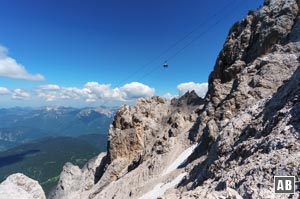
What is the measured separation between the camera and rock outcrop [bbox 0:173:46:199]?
32594 mm

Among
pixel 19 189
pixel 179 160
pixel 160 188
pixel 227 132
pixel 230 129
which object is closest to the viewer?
pixel 230 129

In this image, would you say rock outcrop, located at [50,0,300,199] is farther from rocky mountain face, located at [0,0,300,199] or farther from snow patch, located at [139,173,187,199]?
snow patch, located at [139,173,187,199]

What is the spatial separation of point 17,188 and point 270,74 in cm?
3404

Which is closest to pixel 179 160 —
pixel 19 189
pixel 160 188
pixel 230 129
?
pixel 160 188

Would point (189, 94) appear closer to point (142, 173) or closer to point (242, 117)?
point (142, 173)

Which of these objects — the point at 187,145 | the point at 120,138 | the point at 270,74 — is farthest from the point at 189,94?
the point at 270,74

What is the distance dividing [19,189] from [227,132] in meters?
25.3

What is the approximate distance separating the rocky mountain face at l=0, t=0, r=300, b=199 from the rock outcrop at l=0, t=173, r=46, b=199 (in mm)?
13514

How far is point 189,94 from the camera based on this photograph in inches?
3123

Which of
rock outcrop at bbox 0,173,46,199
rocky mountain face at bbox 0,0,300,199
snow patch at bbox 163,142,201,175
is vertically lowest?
rock outcrop at bbox 0,173,46,199

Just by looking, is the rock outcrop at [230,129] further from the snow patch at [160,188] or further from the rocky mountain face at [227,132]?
the snow patch at [160,188]

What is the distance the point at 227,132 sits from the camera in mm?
24281

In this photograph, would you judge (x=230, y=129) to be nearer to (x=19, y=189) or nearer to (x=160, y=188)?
(x=160, y=188)

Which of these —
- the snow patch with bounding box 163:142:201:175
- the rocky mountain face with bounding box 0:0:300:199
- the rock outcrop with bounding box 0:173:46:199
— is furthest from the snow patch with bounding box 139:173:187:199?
the rock outcrop with bounding box 0:173:46:199
